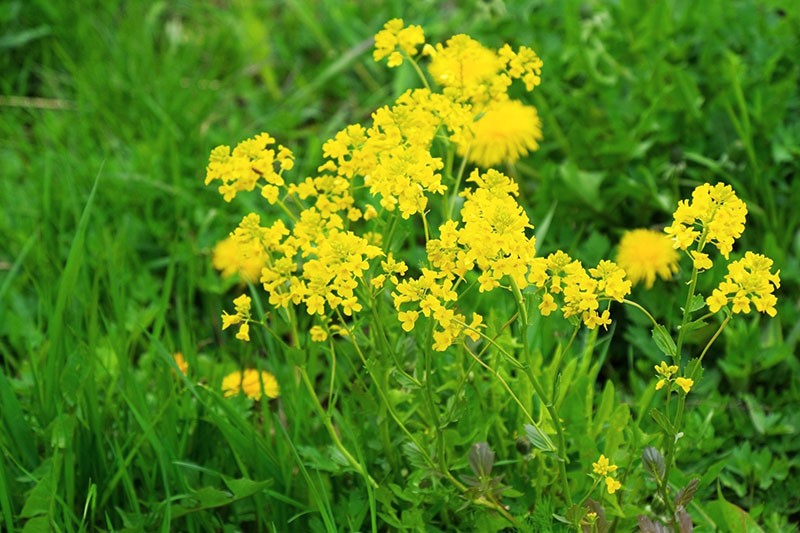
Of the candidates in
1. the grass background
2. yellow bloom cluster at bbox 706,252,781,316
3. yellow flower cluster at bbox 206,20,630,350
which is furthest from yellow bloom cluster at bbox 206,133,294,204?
yellow bloom cluster at bbox 706,252,781,316

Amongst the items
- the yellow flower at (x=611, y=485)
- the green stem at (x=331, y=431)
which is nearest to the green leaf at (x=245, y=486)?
the green stem at (x=331, y=431)

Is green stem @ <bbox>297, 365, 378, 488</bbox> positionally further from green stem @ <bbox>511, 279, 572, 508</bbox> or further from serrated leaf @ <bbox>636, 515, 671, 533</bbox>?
serrated leaf @ <bbox>636, 515, 671, 533</bbox>

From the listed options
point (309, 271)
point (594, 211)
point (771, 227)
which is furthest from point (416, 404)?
point (771, 227)

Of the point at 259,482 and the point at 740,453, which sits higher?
the point at 259,482

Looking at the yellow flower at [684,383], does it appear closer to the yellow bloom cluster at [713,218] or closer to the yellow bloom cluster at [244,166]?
the yellow bloom cluster at [713,218]

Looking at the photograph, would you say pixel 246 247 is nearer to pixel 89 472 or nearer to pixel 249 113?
pixel 89 472

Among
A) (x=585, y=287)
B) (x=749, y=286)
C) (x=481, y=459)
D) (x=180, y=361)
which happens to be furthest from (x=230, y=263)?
(x=749, y=286)

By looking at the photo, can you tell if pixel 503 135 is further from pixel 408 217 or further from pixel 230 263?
pixel 408 217

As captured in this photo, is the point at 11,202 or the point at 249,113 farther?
the point at 249,113
